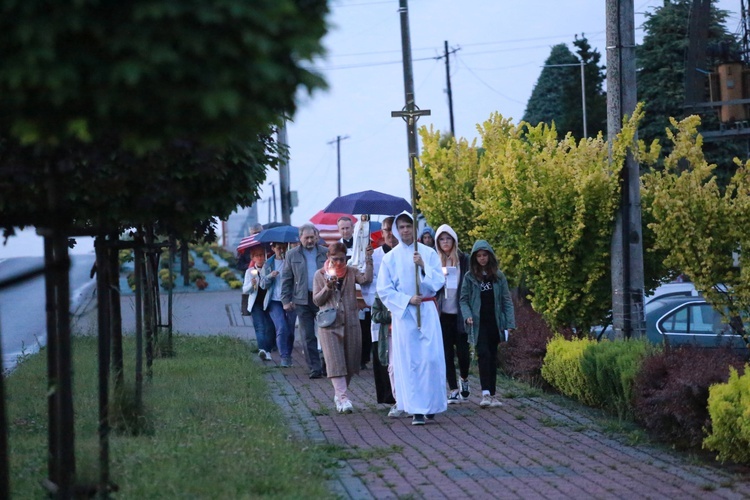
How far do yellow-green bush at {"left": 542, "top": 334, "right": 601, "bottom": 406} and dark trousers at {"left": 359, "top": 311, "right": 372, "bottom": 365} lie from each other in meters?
3.55

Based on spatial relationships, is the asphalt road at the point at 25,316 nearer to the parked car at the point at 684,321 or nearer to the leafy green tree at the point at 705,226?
the leafy green tree at the point at 705,226

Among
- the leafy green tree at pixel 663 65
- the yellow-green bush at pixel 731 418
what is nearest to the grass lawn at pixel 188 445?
the yellow-green bush at pixel 731 418

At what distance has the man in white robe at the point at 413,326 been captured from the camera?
1097cm

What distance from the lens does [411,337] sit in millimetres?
11227

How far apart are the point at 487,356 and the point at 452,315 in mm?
838

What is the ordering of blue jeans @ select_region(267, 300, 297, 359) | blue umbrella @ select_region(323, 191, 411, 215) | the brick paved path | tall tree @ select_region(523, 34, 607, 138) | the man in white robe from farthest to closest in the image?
tall tree @ select_region(523, 34, 607, 138), blue umbrella @ select_region(323, 191, 411, 215), blue jeans @ select_region(267, 300, 297, 359), the man in white robe, the brick paved path

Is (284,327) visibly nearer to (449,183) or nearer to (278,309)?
(278,309)

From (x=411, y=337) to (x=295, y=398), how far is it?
6.73 ft

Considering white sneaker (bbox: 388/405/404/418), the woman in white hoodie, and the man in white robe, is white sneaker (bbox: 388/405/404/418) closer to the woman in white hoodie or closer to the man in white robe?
the man in white robe

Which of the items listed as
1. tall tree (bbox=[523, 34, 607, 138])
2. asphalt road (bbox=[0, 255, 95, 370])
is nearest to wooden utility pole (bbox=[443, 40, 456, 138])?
tall tree (bbox=[523, 34, 607, 138])

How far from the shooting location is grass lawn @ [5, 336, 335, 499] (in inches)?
277

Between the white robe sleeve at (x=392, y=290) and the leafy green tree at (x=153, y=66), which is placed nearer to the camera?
the leafy green tree at (x=153, y=66)

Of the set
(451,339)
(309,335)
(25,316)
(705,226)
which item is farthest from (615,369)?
(25,316)

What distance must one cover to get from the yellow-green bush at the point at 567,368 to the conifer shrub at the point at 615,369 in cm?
16
